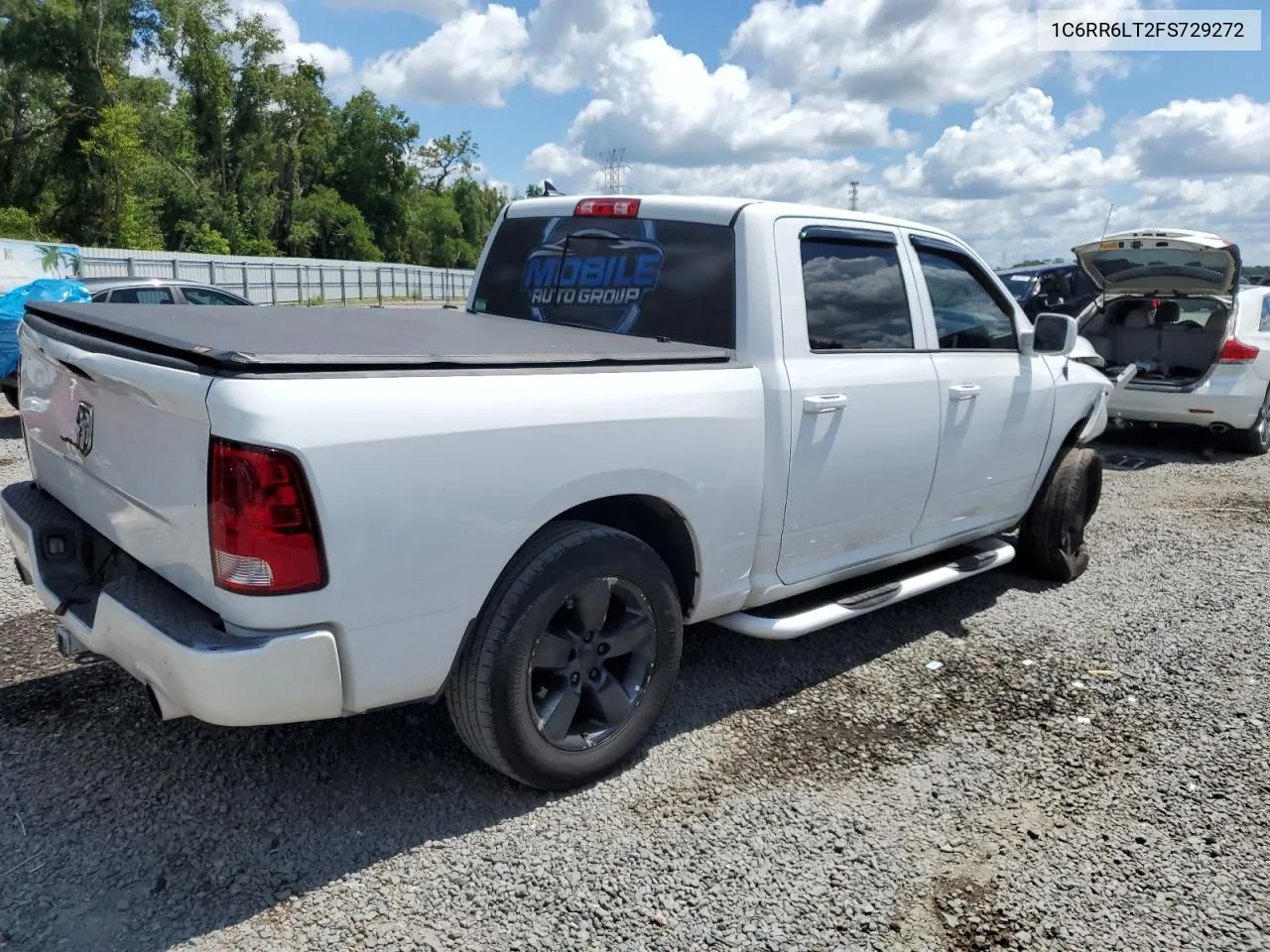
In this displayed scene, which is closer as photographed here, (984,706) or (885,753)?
(885,753)

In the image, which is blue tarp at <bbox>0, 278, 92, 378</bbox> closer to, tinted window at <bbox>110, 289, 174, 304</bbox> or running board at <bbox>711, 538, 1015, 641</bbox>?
tinted window at <bbox>110, 289, 174, 304</bbox>

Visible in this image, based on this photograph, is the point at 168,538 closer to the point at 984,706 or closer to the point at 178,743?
the point at 178,743

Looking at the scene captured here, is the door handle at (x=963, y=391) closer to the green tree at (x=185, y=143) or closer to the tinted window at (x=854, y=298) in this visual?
the tinted window at (x=854, y=298)

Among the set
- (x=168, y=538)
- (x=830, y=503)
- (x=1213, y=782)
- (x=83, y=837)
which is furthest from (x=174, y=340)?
(x=1213, y=782)

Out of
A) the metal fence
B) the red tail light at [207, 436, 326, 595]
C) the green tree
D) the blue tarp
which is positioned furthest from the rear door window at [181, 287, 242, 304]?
the green tree

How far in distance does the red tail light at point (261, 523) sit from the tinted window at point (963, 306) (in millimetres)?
3019

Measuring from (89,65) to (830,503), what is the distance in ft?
174

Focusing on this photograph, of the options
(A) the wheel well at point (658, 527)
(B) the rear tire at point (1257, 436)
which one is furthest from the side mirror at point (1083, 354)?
(B) the rear tire at point (1257, 436)

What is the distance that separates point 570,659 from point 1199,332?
388 inches

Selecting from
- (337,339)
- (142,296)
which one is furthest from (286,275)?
(337,339)

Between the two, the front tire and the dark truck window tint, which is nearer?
the front tire

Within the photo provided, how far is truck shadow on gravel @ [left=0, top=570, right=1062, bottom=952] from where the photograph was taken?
2.66 m

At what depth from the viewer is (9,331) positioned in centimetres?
908

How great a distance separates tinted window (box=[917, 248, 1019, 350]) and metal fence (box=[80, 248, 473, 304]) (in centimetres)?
1856
